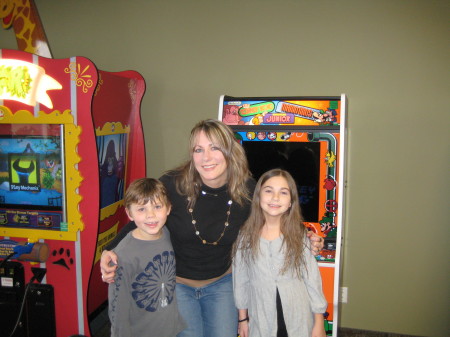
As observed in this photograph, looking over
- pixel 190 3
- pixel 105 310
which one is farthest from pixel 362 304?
pixel 190 3

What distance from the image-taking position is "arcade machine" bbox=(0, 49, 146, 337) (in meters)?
1.93

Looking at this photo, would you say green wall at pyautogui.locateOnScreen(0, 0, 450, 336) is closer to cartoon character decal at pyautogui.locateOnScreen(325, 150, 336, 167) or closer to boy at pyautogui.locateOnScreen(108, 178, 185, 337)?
cartoon character decal at pyautogui.locateOnScreen(325, 150, 336, 167)

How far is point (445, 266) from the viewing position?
249 centimetres

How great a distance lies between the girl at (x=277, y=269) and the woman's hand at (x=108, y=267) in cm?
54

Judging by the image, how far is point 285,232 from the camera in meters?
1.56

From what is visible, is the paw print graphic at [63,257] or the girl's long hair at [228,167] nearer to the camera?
the girl's long hair at [228,167]

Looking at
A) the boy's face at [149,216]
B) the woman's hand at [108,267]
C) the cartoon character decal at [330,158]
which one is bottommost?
the woman's hand at [108,267]

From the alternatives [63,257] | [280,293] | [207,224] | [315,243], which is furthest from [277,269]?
[63,257]

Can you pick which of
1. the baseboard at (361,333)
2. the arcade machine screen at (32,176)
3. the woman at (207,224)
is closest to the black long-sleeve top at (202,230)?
the woman at (207,224)

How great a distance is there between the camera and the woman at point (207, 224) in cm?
157

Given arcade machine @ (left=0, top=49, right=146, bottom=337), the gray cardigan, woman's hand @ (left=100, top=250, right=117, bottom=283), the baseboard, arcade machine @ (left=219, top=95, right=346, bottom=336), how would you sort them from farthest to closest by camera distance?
the baseboard → arcade machine @ (left=0, top=49, right=146, bottom=337) → arcade machine @ (left=219, top=95, right=346, bottom=336) → the gray cardigan → woman's hand @ (left=100, top=250, right=117, bottom=283)

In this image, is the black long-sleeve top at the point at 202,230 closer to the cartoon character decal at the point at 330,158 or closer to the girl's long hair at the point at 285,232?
the girl's long hair at the point at 285,232

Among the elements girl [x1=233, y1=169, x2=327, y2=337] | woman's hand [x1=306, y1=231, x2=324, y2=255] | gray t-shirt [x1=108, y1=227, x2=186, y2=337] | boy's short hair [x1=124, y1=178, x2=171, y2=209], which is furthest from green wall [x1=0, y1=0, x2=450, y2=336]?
gray t-shirt [x1=108, y1=227, x2=186, y2=337]

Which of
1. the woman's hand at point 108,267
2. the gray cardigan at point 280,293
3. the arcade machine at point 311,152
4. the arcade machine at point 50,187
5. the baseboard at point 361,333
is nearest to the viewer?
the woman's hand at point 108,267
